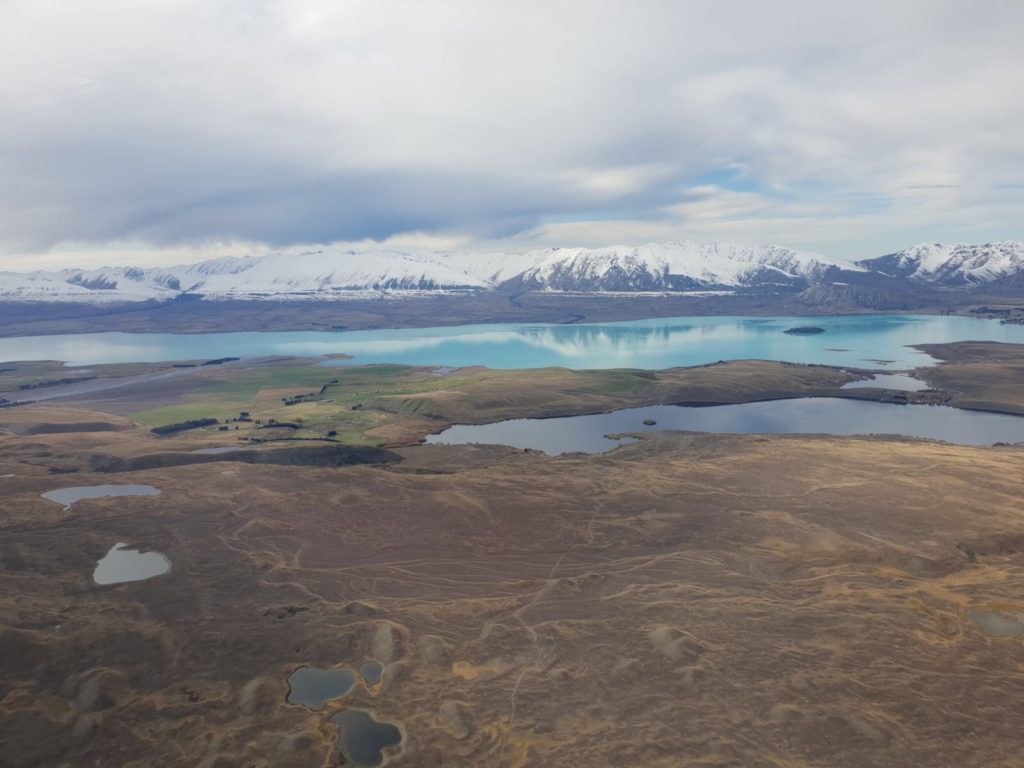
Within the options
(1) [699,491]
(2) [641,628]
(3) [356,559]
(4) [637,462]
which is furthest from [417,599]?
(4) [637,462]

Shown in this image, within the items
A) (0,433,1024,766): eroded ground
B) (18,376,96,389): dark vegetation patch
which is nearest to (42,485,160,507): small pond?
(0,433,1024,766): eroded ground

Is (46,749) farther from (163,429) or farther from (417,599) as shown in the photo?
(163,429)

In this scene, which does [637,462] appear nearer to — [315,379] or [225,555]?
[225,555]

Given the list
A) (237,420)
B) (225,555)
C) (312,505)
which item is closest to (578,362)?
(237,420)

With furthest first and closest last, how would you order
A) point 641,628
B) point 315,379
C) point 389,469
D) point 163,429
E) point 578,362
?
point 578,362
point 315,379
point 163,429
point 389,469
point 641,628

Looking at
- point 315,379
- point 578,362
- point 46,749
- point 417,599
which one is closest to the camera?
point 46,749

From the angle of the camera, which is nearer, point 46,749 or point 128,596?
point 46,749

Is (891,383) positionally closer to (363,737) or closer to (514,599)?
(514,599)
